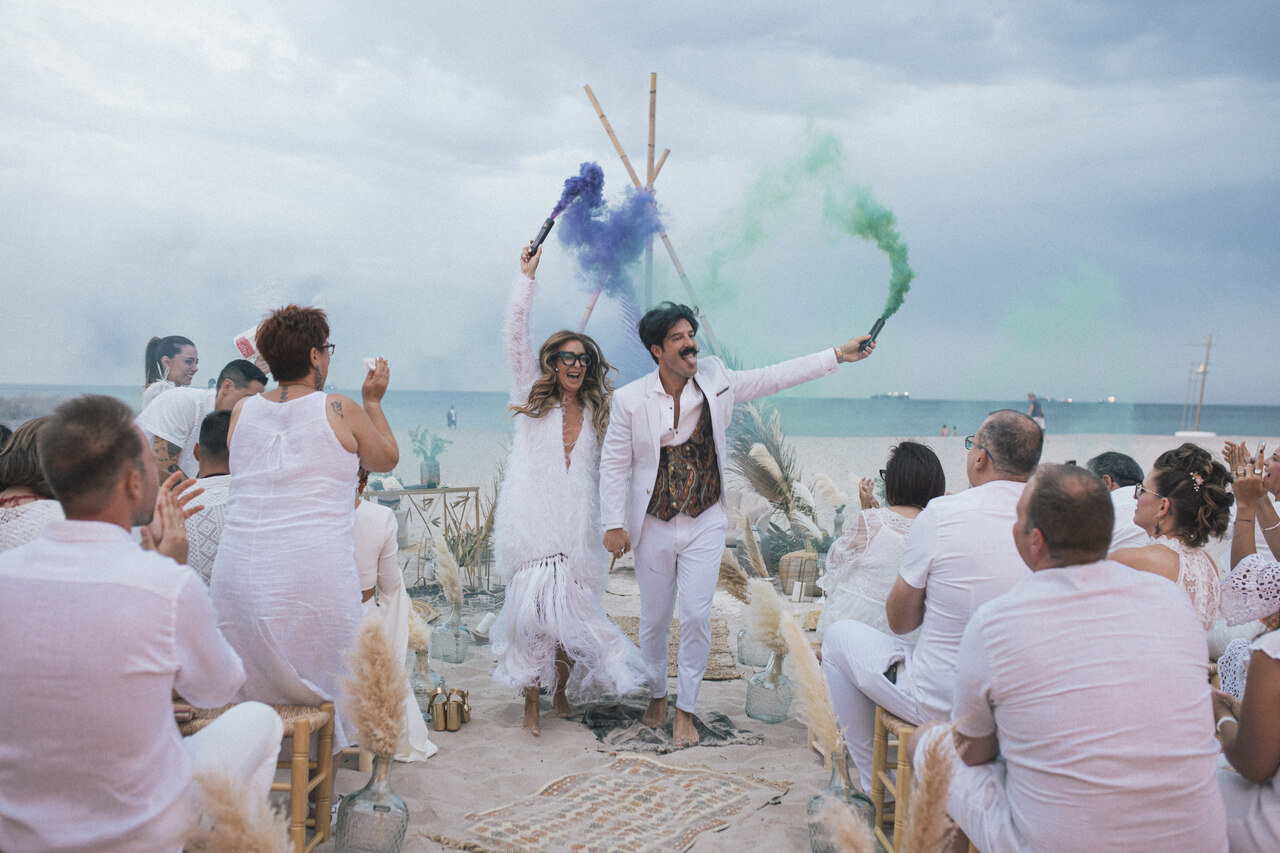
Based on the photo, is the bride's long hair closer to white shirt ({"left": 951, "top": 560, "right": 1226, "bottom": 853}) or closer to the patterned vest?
the patterned vest

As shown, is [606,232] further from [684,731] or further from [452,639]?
[684,731]

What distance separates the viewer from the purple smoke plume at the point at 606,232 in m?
5.12

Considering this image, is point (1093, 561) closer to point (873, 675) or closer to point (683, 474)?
point (873, 675)

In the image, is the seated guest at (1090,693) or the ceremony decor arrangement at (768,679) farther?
the ceremony decor arrangement at (768,679)

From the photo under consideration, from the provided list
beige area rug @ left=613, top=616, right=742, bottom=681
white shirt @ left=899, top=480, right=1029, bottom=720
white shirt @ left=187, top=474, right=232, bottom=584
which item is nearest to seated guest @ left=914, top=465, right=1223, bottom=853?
white shirt @ left=899, top=480, right=1029, bottom=720

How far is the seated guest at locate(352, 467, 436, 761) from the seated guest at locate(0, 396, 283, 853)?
159 centimetres

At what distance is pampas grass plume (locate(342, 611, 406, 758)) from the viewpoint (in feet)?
7.99

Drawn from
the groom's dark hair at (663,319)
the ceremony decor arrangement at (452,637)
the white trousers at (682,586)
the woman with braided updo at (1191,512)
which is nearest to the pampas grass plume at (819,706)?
the woman with braided updo at (1191,512)

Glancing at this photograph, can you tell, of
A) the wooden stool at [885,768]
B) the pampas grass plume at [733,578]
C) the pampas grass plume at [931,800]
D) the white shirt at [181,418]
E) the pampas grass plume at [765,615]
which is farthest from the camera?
the pampas grass plume at [733,578]

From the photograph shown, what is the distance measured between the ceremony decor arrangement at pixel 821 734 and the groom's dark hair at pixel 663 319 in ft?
6.56

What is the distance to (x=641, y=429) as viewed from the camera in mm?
4434

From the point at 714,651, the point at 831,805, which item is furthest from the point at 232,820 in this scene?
the point at 714,651

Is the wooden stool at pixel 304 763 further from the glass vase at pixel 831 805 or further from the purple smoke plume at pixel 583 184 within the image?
the purple smoke plume at pixel 583 184

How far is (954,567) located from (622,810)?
1.66 meters
